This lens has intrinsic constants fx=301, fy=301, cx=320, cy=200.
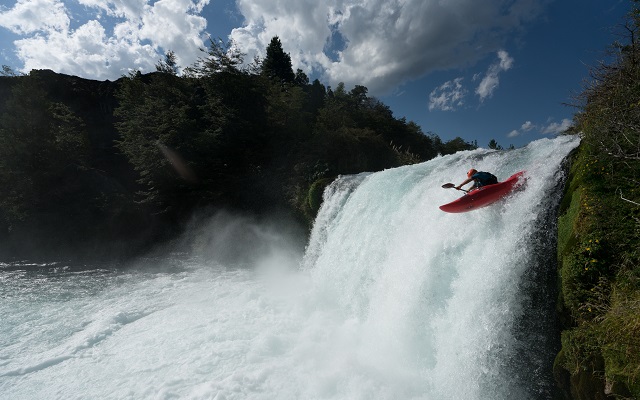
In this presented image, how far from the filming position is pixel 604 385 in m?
3.14

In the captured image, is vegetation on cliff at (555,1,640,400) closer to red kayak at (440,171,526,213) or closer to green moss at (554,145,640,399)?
green moss at (554,145,640,399)

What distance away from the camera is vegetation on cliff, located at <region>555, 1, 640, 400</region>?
3021 millimetres

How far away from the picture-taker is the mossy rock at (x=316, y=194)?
13484 millimetres

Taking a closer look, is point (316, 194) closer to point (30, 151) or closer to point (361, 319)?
point (361, 319)

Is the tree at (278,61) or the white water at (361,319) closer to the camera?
the white water at (361,319)

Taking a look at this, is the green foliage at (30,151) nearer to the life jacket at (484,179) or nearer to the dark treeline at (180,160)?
the dark treeline at (180,160)

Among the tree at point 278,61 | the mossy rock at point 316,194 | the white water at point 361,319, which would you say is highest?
the tree at point 278,61

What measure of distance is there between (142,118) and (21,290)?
1158 centimetres

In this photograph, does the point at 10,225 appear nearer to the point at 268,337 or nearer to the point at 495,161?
the point at 268,337

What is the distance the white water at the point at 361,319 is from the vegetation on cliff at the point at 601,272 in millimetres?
445

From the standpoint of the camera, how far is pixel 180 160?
16.8 meters

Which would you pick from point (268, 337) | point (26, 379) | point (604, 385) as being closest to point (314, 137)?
point (268, 337)

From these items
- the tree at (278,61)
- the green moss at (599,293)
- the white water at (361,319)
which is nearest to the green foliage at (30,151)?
the white water at (361,319)

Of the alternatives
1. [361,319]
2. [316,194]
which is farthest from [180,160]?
[361,319]
